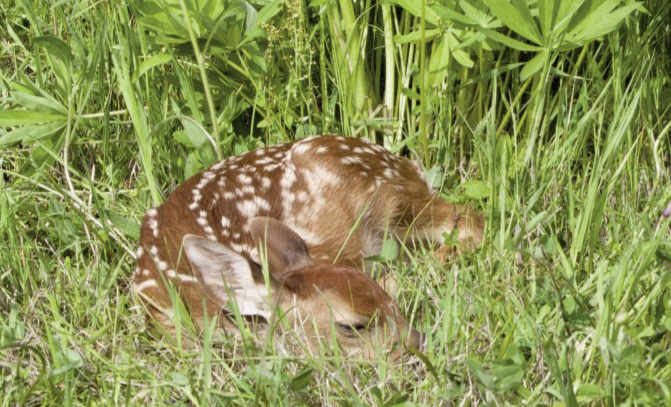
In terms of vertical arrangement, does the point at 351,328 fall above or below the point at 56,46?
below

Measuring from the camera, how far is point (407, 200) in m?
4.11

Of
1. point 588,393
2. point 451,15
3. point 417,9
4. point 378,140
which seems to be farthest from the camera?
point 378,140

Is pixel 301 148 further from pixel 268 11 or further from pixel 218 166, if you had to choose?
pixel 268 11

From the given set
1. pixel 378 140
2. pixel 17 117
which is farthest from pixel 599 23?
pixel 17 117

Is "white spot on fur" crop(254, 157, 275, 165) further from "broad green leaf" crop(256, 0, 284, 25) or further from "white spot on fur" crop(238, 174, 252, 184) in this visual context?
"broad green leaf" crop(256, 0, 284, 25)

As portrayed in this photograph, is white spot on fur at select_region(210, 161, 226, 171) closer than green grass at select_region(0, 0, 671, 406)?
No

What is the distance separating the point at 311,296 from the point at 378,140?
1.43 metres

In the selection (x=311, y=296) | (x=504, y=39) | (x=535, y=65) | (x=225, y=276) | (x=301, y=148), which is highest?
(x=504, y=39)

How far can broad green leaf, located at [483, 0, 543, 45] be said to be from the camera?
11.4ft

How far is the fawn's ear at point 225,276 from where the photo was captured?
10.5 ft

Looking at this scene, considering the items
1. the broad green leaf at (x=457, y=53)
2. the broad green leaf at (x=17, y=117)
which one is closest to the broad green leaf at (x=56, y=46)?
the broad green leaf at (x=17, y=117)

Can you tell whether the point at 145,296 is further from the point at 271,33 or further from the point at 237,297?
the point at 271,33

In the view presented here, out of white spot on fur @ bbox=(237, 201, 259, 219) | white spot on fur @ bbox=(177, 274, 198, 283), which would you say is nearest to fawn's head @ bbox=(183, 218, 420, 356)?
white spot on fur @ bbox=(177, 274, 198, 283)

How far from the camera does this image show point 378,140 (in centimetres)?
461
